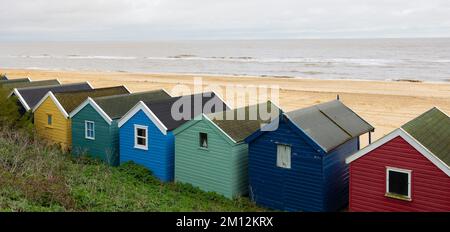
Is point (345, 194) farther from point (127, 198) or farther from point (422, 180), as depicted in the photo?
point (127, 198)

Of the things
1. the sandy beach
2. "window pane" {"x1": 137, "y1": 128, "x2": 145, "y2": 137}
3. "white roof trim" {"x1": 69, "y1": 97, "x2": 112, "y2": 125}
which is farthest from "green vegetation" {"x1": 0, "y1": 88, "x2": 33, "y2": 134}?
the sandy beach

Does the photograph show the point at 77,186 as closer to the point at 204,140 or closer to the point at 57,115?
the point at 204,140

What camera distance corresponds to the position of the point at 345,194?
→ 16750 mm

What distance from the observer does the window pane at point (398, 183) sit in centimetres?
1387

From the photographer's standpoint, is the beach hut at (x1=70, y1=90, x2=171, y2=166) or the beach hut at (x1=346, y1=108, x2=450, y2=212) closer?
the beach hut at (x1=346, y1=108, x2=450, y2=212)

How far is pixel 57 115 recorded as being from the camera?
930 inches

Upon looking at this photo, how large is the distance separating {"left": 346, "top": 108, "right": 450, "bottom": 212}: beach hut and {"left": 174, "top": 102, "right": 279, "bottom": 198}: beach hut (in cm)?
433

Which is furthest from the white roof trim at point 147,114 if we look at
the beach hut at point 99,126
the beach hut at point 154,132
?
the beach hut at point 99,126

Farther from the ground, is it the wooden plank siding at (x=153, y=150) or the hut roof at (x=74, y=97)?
the hut roof at (x=74, y=97)

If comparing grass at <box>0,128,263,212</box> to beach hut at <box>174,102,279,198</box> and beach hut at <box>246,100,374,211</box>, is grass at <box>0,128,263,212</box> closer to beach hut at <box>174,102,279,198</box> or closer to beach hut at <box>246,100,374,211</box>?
beach hut at <box>174,102,279,198</box>

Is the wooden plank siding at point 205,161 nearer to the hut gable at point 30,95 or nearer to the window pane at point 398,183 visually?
the window pane at point 398,183

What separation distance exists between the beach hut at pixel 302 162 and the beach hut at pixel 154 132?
13.1 ft

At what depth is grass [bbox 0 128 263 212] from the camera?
14048 mm
